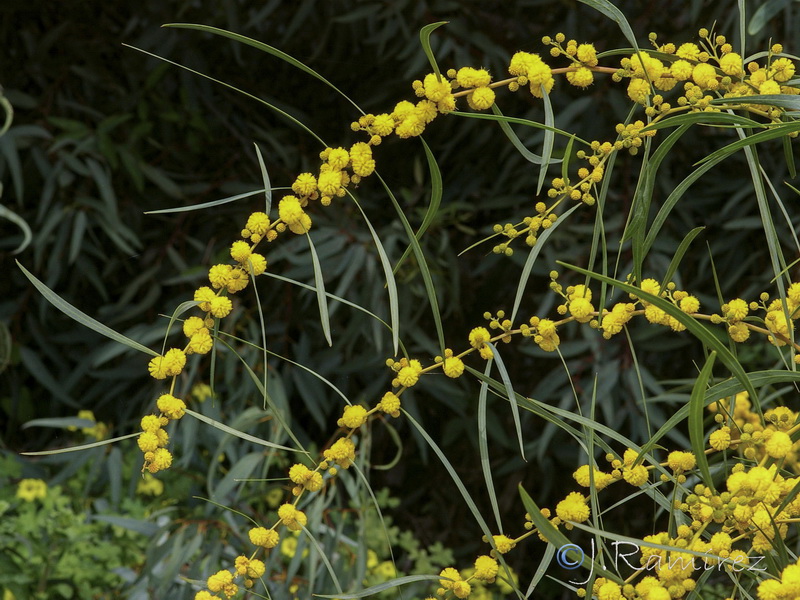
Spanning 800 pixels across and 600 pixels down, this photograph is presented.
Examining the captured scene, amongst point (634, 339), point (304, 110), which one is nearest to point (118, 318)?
point (304, 110)

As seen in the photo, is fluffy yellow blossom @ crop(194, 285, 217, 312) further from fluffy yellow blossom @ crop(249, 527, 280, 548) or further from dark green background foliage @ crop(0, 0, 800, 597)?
dark green background foliage @ crop(0, 0, 800, 597)

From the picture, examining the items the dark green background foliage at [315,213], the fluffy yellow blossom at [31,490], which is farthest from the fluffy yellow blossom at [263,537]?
the fluffy yellow blossom at [31,490]

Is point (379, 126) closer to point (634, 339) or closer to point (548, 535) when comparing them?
point (548, 535)

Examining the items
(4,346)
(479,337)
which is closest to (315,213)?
(4,346)

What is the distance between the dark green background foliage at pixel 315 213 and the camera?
93 centimetres

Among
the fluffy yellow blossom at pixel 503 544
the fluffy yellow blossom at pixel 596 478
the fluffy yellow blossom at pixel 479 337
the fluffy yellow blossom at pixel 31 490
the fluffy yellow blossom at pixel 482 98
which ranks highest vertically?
the fluffy yellow blossom at pixel 482 98

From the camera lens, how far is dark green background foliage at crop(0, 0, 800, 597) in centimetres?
93

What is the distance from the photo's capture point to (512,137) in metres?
0.30

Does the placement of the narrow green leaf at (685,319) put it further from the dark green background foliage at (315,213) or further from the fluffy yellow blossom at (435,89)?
the dark green background foliage at (315,213)

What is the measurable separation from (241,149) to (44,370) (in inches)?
13.5

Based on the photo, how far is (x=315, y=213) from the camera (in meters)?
0.97

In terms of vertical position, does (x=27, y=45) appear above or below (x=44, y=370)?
above

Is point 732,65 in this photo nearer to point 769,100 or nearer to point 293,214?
point 769,100

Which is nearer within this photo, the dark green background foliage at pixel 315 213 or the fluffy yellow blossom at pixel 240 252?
the fluffy yellow blossom at pixel 240 252
